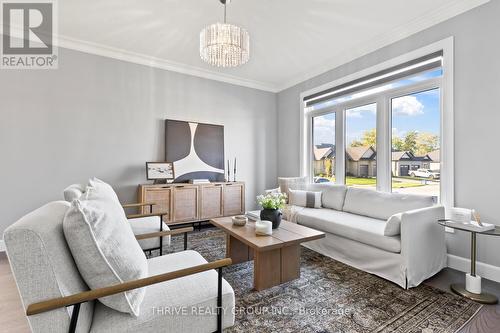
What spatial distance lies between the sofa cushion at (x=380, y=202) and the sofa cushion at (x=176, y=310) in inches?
96.3

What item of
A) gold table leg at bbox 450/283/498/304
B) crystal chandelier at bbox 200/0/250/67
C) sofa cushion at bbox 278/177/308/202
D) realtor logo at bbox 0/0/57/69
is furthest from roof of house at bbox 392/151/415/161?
realtor logo at bbox 0/0/57/69

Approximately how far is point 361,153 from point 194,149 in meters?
2.88

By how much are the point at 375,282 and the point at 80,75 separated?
4681mm

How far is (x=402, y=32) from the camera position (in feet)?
10.2

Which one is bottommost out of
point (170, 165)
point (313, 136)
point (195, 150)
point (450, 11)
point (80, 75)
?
point (170, 165)

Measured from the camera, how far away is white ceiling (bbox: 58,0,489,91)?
2645 millimetres

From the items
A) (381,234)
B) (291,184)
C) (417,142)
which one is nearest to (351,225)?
(381,234)

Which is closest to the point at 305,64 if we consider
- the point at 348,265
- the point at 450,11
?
the point at 450,11

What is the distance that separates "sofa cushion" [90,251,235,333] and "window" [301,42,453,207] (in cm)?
286

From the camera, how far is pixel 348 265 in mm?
2734

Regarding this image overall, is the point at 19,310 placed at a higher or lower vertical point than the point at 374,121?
lower

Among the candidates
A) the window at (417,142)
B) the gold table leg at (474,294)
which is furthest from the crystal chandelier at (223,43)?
the gold table leg at (474,294)

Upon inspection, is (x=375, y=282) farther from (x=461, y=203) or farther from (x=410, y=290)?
(x=461, y=203)

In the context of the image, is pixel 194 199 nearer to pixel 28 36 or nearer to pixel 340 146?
pixel 340 146
